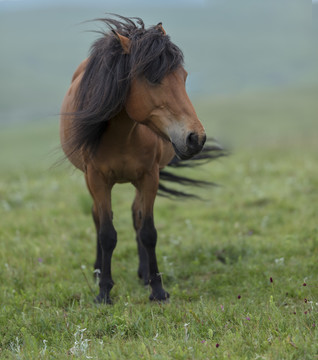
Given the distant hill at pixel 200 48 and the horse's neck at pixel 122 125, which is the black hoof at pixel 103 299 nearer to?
the horse's neck at pixel 122 125

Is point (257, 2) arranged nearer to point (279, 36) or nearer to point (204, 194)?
point (279, 36)

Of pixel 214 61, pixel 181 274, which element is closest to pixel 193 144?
pixel 181 274

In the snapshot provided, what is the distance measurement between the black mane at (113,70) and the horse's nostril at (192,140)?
54cm

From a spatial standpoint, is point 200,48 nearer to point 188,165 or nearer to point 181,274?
point 188,165

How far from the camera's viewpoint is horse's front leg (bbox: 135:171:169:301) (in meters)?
4.55

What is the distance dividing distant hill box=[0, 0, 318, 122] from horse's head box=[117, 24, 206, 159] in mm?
64752

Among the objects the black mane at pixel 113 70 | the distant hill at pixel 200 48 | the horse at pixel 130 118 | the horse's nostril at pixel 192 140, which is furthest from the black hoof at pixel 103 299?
the distant hill at pixel 200 48

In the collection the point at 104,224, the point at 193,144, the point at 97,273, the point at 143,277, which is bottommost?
the point at 143,277

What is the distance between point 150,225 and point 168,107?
147cm

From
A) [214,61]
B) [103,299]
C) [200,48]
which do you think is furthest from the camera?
[200,48]

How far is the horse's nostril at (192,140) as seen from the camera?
3.52 metres

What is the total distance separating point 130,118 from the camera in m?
4.29

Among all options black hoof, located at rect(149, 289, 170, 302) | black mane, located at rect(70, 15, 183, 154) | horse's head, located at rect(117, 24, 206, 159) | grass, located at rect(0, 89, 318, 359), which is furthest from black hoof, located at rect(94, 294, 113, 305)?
horse's head, located at rect(117, 24, 206, 159)

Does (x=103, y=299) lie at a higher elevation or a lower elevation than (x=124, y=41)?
lower
